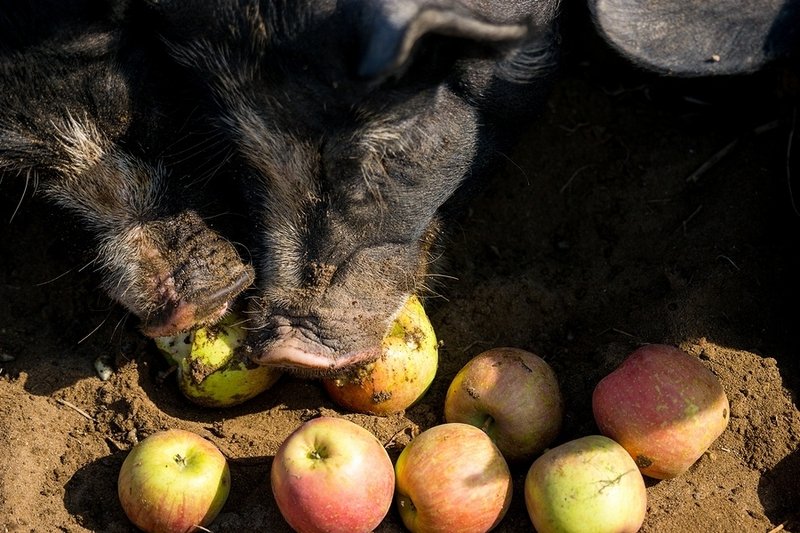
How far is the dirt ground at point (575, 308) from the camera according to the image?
378 centimetres

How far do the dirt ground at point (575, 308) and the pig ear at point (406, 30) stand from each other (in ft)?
3.04

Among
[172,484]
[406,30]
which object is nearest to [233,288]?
[172,484]

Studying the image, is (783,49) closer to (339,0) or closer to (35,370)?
(339,0)

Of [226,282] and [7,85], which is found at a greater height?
[7,85]

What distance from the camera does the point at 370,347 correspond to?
3.87m

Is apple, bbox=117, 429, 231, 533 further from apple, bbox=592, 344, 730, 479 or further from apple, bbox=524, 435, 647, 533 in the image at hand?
apple, bbox=592, 344, 730, 479

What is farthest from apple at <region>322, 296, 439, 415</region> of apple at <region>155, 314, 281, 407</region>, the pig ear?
the pig ear

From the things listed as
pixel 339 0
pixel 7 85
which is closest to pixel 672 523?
pixel 339 0

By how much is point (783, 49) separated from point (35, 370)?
3.20 m

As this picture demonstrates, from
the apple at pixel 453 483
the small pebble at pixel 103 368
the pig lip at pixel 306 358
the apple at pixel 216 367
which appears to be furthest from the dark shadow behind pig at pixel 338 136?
the small pebble at pixel 103 368

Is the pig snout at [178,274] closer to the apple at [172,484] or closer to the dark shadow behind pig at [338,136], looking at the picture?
the dark shadow behind pig at [338,136]

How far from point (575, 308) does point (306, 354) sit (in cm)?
127

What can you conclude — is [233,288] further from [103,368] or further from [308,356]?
[103,368]

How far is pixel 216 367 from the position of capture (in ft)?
12.9
